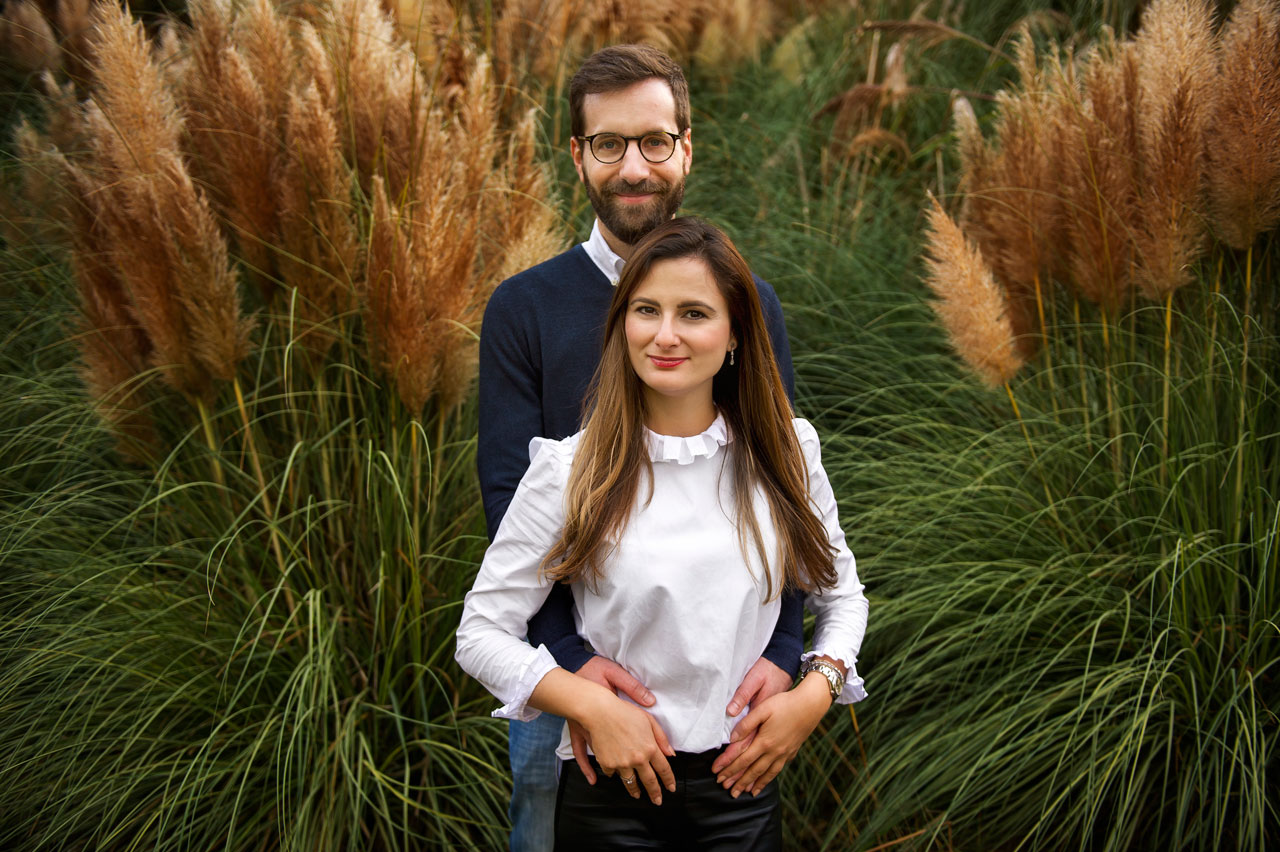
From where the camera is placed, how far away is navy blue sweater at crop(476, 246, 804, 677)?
1.90 m

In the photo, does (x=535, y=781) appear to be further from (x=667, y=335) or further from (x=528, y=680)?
(x=667, y=335)

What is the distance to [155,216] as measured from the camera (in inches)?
101

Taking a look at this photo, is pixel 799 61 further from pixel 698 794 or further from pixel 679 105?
pixel 698 794

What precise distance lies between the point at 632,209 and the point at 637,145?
124mm

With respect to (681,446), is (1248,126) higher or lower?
higher

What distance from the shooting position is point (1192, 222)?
2721 millimetres

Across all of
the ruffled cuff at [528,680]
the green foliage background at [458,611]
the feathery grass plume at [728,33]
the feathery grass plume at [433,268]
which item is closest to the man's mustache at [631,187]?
the feathery grass plume at [433,268]

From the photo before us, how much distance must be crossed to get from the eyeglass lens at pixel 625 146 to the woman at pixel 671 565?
12.0 inches

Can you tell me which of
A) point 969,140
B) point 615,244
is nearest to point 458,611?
point 615,244

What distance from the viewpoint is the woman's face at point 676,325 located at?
160 cm

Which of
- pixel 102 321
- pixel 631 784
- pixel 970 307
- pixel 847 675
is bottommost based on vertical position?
pixel 631 784

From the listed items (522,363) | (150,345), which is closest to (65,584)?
(150,345)

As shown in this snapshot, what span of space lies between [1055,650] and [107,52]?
2985 millimetres

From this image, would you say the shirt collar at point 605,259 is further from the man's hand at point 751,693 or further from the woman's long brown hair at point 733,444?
the man's hand at point 751,693
